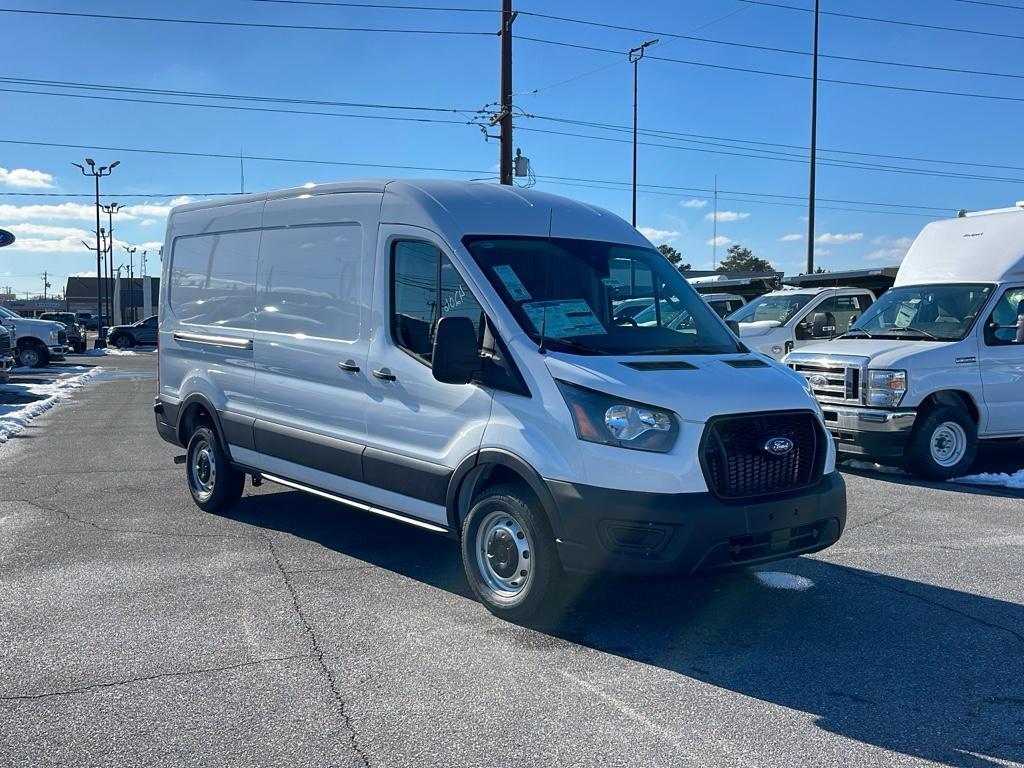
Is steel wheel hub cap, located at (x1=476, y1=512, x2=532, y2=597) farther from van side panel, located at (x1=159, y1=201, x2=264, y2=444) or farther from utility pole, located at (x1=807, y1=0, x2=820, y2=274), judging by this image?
utility pole, located at (x1=807, y1=0, x2=820, y2=274)

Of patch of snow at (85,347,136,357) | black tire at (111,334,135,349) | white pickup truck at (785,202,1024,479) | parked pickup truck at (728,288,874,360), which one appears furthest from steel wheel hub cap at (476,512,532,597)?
black tire at (111,334,135,349)

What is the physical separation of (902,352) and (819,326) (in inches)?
89.9

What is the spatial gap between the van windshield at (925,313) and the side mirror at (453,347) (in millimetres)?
6951

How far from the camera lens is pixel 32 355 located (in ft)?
97.0

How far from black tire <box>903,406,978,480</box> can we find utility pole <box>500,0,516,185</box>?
13300 mm

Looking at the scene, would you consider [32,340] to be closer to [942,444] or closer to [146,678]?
[942,444]

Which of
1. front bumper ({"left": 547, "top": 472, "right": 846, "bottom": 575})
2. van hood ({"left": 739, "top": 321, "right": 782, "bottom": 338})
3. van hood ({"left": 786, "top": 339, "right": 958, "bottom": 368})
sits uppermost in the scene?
van hood ({"left": 739, "top": 321, "right": 782, "bottom": 338})

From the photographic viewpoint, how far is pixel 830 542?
5.35 m

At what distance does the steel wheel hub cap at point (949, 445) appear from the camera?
1000cm

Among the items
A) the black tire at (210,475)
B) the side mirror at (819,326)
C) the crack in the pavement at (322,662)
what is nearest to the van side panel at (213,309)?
the black tire at (210,475)

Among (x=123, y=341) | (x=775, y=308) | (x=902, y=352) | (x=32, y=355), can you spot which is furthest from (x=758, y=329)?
(x=123, y=341)

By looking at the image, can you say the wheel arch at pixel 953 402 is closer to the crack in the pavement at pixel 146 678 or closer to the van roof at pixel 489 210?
the van roof at pixel 489 210

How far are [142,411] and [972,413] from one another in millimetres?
12669

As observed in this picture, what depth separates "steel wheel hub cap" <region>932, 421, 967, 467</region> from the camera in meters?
10.0
